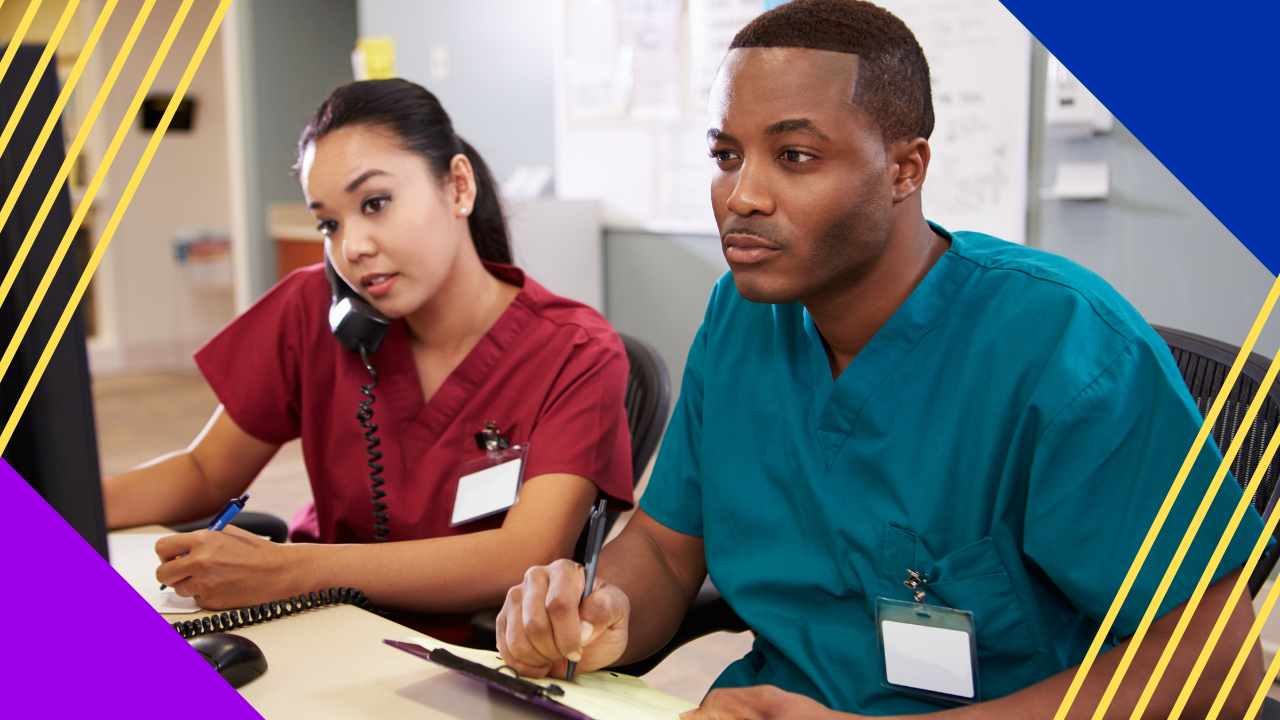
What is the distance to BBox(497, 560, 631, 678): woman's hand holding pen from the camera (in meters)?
0.84

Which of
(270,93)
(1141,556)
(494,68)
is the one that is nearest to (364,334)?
(1141,556)

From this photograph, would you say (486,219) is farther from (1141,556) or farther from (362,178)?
(1141,556)

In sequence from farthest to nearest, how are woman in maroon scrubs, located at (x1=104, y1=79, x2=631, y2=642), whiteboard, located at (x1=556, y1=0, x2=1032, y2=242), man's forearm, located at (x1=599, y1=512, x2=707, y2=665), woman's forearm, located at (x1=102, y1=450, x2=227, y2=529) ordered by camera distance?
1. whiteboard, located at (x1=556, y1=0, x2=1032, y2=242)
2. woman's forearm, located at (x1=102, y1=450, x2=227, y2=529)
3. woman in maroon scrubs, located at (x1=104, y1=79, x2=631, y2=642)
4. man's forearm, located at (x1=599, y1=512, x2=707, y2=665)

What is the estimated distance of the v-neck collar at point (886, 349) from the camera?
100cm

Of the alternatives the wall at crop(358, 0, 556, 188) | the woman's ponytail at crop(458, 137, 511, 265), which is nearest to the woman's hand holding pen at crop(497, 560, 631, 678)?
the woman's ponytail at crop(458, 137, 511, 265)

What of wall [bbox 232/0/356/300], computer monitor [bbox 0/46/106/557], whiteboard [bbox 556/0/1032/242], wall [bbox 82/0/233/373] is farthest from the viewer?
wall [bbox 82/0/233/373]

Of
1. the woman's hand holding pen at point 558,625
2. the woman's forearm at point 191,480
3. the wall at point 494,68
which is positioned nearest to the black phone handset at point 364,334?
the woman's forearm at point 191,480

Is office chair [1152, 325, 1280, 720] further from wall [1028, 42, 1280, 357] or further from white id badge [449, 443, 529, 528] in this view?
wall [1028, 42, 1280, 357]

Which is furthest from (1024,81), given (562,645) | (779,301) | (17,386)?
(17,386)

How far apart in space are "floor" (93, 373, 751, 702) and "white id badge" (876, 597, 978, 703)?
4.04 feet

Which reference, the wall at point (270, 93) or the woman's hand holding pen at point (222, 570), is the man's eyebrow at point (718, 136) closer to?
the woman's hand holding pen at point (222, 570)

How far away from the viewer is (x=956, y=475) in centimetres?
95

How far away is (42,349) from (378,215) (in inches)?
30.8

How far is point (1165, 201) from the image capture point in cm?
236
